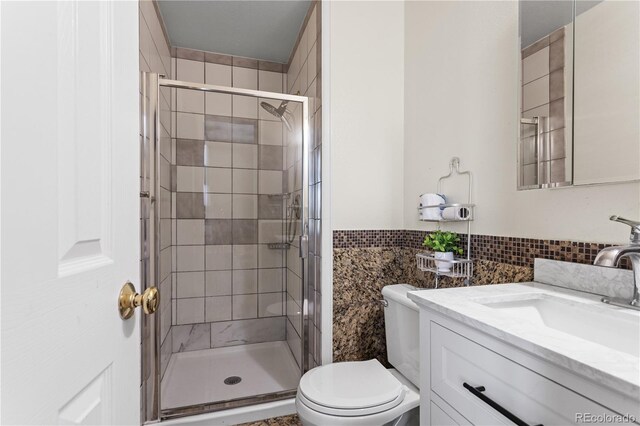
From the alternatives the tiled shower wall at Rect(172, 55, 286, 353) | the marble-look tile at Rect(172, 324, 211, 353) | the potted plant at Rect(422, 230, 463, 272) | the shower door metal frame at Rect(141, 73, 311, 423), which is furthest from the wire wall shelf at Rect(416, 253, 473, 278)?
the marble-look tile at Rect(172, 324, 211, 353)

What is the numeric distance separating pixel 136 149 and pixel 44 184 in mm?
312

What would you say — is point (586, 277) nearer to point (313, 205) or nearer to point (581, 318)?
point (581, 318)

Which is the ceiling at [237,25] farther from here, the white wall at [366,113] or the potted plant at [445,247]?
the potted plant at [445,247]

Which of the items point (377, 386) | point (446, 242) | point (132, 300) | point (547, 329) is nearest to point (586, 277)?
point (547, 329)

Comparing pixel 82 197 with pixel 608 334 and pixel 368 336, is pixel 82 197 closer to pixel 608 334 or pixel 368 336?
pixel 608 334

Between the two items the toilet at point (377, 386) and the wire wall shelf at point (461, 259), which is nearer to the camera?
the toilet at point (377, 386)

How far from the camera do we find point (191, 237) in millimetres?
2145

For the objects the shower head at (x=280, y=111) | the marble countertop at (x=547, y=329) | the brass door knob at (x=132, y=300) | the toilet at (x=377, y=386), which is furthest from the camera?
the shower head at (x=280, y=111)

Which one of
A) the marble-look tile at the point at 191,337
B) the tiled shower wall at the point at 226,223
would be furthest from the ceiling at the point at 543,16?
the marble-look tile at the point at 191,337

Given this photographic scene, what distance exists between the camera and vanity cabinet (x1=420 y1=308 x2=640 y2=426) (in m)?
0.52

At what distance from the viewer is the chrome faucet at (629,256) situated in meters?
0.76

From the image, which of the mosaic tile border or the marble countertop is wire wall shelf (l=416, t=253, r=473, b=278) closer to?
the mosaic tile border

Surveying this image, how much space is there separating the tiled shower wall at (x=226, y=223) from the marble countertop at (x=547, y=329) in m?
1.36

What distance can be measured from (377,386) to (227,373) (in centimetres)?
118
